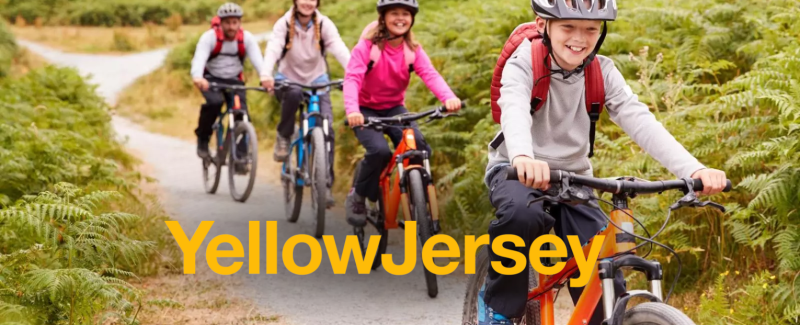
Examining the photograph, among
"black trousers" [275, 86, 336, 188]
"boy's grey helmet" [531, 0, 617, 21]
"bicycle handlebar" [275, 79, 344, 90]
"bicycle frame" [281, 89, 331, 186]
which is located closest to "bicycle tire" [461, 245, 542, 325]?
"boy's grey helmet" [531, 0, 617, 21]

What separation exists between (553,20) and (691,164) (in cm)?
86

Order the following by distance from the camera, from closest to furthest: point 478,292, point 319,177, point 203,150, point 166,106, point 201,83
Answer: point 478,292, point 319,177, point 201,83, point 203,150, point 166,106

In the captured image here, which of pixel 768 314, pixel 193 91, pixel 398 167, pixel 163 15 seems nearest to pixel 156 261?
pixel 398 167

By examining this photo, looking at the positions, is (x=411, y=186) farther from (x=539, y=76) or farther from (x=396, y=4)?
(x=539, y=76)

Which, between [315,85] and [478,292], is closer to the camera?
[478,292]

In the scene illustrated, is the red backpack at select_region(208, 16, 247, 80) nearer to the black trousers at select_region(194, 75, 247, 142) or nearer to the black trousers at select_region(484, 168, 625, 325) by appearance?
the black trousers at select_region(194, 75, 247, 142)

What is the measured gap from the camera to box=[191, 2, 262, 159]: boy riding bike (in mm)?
9570

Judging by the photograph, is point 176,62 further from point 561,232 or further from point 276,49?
point 561,232

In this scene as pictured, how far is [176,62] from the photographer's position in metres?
24.6

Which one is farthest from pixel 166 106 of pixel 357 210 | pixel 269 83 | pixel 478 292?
pixel 478 292

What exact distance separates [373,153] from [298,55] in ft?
8.54

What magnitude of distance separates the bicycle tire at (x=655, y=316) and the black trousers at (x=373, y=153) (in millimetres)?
3433

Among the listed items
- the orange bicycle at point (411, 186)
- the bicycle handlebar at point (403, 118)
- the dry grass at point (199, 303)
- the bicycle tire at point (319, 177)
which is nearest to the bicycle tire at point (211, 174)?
the bicycle tire at point (319, 177)

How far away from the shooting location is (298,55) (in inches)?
337
